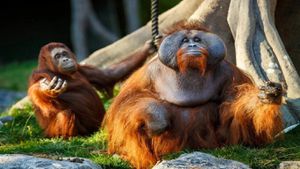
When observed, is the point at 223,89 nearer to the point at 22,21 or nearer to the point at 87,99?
the point at 87,99

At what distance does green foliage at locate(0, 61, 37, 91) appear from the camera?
13257mm

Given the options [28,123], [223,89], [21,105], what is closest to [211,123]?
[223,89]

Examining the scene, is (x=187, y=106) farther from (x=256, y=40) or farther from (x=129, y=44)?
(x=129, y=44)

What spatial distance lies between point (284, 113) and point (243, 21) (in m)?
0.94

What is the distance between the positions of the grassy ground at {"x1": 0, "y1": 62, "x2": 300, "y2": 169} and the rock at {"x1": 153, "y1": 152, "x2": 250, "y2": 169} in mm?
329

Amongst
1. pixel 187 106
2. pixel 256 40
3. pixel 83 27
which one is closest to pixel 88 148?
pixel 187 106

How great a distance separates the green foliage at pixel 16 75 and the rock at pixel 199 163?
28.1 feet

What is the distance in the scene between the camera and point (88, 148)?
5.85 meters

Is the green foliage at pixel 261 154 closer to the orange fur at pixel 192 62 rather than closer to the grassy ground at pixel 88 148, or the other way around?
the grassy ground at pixel 88 148

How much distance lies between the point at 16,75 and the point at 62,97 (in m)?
7.86

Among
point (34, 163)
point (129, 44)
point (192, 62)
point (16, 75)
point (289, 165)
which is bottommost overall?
point (16, 75)

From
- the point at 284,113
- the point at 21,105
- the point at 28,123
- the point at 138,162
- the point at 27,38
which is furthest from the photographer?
the point at 27,38

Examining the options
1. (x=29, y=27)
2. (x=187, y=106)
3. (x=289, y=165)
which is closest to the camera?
(x=289, y=165)

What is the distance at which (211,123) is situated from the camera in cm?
526
